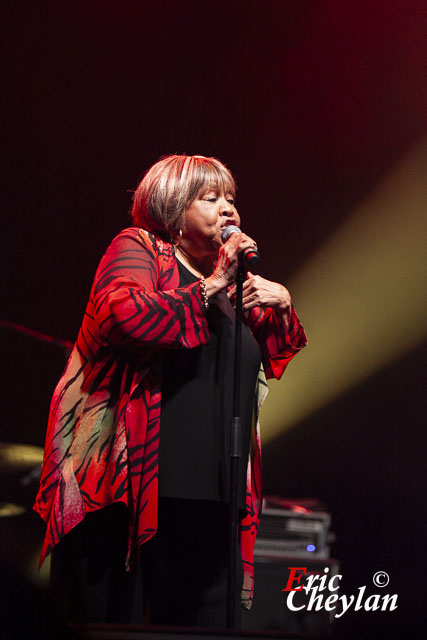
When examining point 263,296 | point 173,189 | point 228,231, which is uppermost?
point 173,189

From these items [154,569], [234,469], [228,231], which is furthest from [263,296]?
[154,569]

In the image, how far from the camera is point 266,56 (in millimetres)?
3359

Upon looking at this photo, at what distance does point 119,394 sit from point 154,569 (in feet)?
1.25

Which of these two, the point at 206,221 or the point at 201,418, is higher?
the point at 206,221

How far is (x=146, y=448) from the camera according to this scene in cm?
155

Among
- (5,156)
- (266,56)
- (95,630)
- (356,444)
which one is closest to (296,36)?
(266,56)

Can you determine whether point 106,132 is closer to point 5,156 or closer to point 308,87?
point 5,156

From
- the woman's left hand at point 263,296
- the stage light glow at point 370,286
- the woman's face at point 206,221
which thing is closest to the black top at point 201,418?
the woman's left hand at point 263,296

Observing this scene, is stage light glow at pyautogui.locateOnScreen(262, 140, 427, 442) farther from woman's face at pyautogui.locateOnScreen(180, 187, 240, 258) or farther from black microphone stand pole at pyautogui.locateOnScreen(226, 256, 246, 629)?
black microphone stand pole at pyautogui.locateOnScreen(226, 256, 246, 629)

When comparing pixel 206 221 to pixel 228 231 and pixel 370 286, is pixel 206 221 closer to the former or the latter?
pixel 228 231

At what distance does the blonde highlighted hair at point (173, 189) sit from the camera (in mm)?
1860

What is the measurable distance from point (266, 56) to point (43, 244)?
1330 mm

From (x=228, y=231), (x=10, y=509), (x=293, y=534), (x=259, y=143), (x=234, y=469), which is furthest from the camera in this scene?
(x=259, y=143)

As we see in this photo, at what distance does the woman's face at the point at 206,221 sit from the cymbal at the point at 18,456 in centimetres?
128
